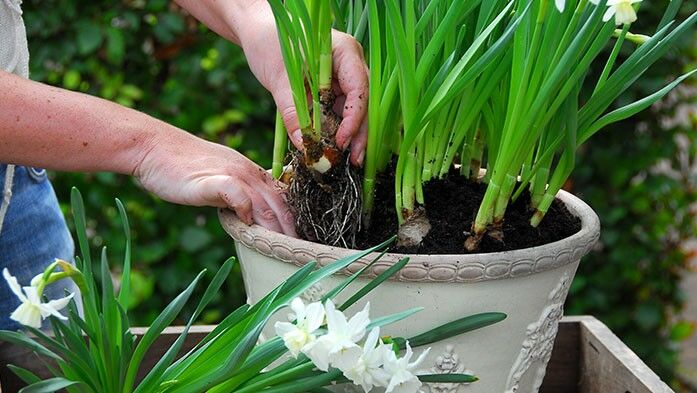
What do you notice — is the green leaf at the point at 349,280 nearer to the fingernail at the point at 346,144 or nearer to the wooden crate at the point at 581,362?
the fingernail at the point at 346,144

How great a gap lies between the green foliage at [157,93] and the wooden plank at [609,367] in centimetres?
105

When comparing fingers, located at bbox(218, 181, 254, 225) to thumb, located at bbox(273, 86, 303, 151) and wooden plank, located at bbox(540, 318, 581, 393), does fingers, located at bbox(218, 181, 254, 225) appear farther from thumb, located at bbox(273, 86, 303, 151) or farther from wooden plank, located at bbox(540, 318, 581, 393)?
wooden plank, located at bbox(540, 318, 581, 393)

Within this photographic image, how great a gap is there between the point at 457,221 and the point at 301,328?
0.25 m

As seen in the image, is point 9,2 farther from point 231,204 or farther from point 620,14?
point 620,14

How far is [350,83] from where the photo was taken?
0.90 metres

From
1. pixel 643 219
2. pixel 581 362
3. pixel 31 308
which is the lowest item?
pixel 643 219

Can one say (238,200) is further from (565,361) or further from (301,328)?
(565,361)

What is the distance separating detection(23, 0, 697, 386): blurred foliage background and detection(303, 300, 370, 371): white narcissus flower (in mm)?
1301

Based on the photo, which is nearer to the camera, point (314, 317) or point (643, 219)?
point (314, 317)

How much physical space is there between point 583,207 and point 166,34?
3.92 ft

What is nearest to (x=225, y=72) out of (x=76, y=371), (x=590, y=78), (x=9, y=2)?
(x=590, y=78)

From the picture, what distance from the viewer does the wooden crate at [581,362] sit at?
3.12 ft

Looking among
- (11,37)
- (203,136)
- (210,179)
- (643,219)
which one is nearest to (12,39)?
(11,37)

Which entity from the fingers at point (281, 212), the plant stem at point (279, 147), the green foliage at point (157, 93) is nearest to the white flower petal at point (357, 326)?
the fingers at point (281, 212)
